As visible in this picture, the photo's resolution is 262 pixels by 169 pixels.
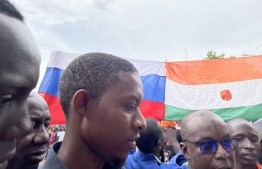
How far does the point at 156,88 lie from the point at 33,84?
4867 millimetres

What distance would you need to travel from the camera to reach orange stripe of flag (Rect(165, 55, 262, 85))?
5465 millimetres

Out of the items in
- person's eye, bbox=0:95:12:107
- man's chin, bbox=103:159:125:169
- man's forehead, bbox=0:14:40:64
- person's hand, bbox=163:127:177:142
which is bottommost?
person's hand, bbox=163:127:177:142

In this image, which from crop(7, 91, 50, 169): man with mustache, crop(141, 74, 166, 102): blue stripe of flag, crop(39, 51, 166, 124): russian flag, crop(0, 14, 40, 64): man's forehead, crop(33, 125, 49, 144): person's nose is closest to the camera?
crop(0, 14, 40, 64): man's forehead

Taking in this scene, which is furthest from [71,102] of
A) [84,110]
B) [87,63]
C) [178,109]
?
[178,109]

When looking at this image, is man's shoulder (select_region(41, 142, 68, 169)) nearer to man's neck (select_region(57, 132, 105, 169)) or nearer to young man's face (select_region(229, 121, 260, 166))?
man's neck (select_region(57, 132, 105, 169))

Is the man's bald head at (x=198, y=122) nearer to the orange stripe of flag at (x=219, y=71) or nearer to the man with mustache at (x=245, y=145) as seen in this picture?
the man with mustache at (x=245, y=145)

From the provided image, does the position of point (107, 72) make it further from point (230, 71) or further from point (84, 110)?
point (230, 71)

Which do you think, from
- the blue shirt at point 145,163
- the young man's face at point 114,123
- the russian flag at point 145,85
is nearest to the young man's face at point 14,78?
the young man's face at point 114,123

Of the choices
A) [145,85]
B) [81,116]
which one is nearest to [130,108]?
[81,116]

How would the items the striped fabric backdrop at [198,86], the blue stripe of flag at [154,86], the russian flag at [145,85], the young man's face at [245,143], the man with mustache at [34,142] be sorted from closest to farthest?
the man with mustache at [34,142] < the young man's face at [245,143] < the russian flag at [145,85] < the striped fabric backdrop at [198,86] < the blue stripe of flag at [154,86]

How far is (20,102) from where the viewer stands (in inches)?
29.7

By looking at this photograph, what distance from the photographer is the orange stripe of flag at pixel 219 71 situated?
546 centimetres

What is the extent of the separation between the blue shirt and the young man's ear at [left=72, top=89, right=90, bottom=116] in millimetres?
1940

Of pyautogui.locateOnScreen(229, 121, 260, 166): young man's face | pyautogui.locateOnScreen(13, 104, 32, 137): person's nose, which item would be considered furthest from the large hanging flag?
pyautogui.locateOnScreen(13, 104, 32, 137): person's nose
